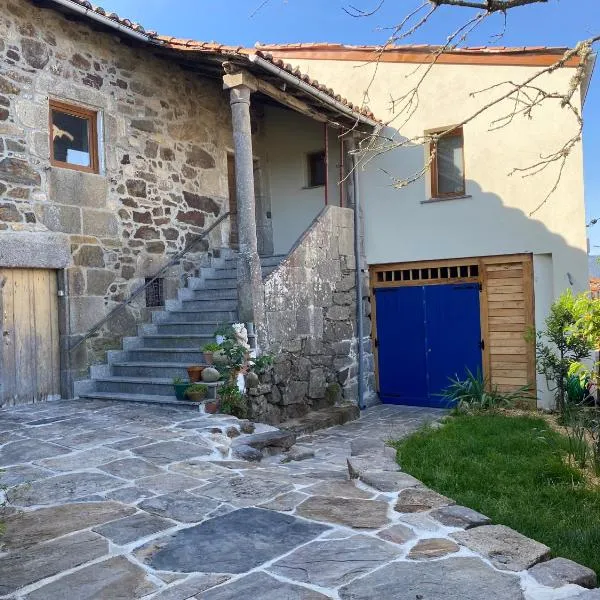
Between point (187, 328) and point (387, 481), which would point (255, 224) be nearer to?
point (187, 328)

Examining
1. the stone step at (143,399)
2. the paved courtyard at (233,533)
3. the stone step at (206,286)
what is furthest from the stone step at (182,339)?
the paved courtyard at (233,533)

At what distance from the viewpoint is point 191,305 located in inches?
319

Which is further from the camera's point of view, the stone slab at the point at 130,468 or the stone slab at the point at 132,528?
the stone slab at the point at 130,468

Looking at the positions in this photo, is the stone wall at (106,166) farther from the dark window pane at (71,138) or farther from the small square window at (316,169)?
the small square window at (316,169)

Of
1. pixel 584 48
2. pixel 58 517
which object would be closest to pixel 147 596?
pixel 58 517

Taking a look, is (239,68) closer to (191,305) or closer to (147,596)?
(191,305)

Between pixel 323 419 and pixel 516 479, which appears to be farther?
pixel 323 419

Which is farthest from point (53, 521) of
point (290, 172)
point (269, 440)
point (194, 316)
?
point (290, 172)

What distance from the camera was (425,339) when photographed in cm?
923

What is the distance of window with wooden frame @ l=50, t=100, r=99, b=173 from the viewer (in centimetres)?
688

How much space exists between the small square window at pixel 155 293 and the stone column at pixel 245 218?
163 cm

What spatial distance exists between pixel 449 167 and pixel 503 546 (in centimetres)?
700

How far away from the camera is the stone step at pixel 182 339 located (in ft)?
23.5

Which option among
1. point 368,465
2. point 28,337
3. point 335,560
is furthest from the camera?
point 28,337
